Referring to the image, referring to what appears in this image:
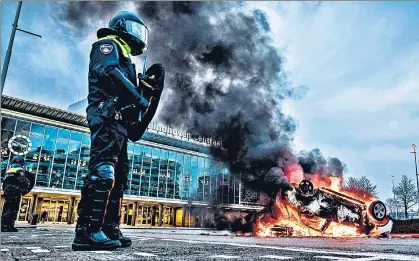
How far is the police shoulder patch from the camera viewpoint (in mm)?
4246

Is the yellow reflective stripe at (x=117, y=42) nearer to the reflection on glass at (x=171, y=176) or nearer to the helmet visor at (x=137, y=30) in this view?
the helmet visor at (x=137, y=30)

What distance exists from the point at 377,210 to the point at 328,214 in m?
3.38

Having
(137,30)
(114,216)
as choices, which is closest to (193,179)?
(114,216)

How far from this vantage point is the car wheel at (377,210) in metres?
18.6

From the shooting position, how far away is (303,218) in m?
19.0

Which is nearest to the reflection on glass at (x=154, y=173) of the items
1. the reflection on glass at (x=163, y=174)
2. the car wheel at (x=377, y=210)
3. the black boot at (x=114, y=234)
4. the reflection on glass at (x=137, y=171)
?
the reflection on glass at (x=163, y=174)

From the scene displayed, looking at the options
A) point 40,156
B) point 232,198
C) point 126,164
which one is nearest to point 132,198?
point 40,156

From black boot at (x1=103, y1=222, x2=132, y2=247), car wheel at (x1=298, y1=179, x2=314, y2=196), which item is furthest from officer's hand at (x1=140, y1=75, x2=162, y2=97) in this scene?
car wheel at (x1=298, y1=179, x2=314, y2=196)

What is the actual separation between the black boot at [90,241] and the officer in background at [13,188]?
22.0 feet

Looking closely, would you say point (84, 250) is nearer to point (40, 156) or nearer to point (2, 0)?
point (2, 0)

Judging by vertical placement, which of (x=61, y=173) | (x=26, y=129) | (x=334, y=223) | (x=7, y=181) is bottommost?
(x=334, y=223)

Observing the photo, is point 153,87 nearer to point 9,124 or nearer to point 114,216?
point 114,216

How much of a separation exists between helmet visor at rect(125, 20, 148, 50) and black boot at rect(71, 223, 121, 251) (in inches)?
111

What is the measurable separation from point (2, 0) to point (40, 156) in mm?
27903
